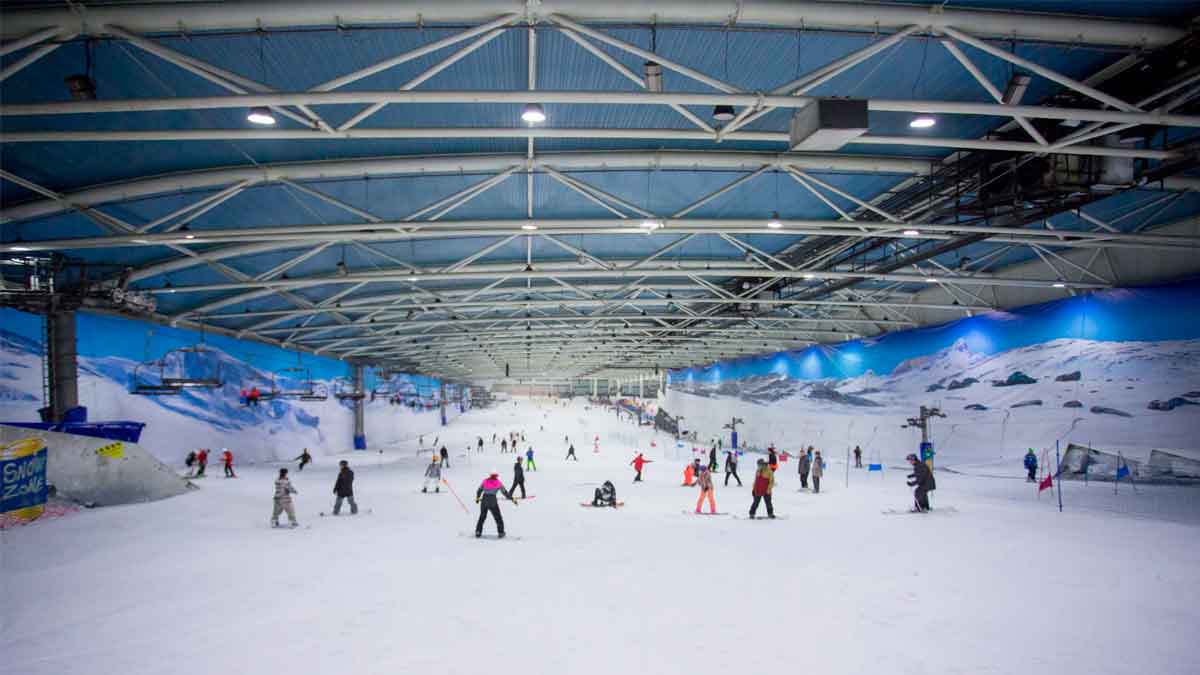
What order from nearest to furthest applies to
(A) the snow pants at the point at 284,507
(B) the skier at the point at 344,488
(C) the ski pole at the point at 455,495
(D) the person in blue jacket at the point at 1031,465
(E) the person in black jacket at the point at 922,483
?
(A) the snow pants at the point at 284,507 < (B) the skier at the point at 344,488 < (E) the person in black jacket at the point at 922,483 < (C) the ski pole at the point at 455,495 < (D) the person in blue jacket at the point at 1031,465

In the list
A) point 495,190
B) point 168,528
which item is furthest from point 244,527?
point 495,190

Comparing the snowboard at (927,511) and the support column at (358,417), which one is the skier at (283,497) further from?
the support column at (358,417)

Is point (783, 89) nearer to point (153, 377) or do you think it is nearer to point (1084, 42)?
point (1084, 42)

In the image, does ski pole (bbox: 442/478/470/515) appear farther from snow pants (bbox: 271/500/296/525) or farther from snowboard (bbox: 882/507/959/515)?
snowboard (bbox: 882/507/959/515)

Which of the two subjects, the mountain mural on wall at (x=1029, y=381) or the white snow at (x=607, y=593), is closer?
the white snow at (x=607, y=593)

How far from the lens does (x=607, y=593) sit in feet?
26.1

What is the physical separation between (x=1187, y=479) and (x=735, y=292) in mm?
14904

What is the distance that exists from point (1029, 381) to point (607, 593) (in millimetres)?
21556

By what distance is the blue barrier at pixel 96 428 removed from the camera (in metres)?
15.4

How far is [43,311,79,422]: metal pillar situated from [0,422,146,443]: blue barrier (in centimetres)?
127

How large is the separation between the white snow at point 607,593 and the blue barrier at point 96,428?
239 cm

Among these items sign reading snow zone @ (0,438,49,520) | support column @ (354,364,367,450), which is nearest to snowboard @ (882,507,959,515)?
sign reading snow zone @ (0,438,49,520)

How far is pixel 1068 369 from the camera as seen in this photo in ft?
69.7

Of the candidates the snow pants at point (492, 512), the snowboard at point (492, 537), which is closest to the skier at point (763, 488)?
the snowboard at point (492, 537)
